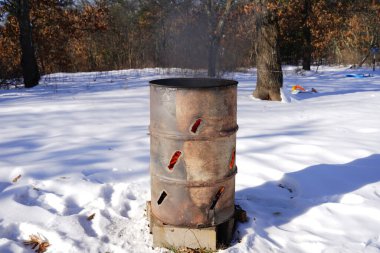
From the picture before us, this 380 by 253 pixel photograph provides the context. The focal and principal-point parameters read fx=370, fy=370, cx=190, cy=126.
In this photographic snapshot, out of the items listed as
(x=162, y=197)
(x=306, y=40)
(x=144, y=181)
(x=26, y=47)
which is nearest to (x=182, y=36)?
(x=306, y=40)

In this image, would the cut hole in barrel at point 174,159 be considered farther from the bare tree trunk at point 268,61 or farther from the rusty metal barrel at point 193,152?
the bare tree trunk at point 268,61

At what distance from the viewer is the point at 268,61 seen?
7695 mm

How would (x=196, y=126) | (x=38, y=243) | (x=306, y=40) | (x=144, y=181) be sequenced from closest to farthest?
(x=196, y=126), (x=38, y=243), (x=144, y=181), (x=306, y=40)

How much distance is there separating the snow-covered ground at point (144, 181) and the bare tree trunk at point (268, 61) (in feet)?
5.70

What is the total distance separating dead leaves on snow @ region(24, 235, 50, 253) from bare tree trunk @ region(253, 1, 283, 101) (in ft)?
19.6

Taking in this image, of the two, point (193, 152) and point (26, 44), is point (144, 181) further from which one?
point (26, 44)

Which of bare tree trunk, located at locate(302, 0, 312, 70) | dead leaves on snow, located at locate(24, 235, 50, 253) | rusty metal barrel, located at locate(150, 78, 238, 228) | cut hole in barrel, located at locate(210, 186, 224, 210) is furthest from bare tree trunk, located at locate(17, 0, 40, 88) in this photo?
bare tree trunk, located at locate(302, 0, 312, 70)

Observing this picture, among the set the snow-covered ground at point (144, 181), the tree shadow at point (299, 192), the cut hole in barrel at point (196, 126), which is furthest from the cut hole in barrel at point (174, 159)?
the tree shadow at point (299, 192)

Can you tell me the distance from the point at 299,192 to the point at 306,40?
52.7 ft

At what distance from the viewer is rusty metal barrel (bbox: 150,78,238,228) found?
2.27 m

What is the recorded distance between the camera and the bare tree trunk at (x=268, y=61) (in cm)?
754

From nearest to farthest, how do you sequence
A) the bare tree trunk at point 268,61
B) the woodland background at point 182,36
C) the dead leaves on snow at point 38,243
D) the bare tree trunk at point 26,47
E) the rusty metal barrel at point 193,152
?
the rusty metal barrel at point 193,152, the dead leaves on snow at point 38,243, the bare tree trunk at point 268,61, the bare tree trunk at point 26,47, the woodland background at point 182,36

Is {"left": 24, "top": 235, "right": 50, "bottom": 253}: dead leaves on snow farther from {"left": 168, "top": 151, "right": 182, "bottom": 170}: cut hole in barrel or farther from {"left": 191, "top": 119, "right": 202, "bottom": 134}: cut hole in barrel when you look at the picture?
{"left": 191, "top": 119, "right": 202, "bottom": 134}: cut hole in barrel

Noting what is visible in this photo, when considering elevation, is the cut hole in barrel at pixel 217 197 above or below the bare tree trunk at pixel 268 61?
below
